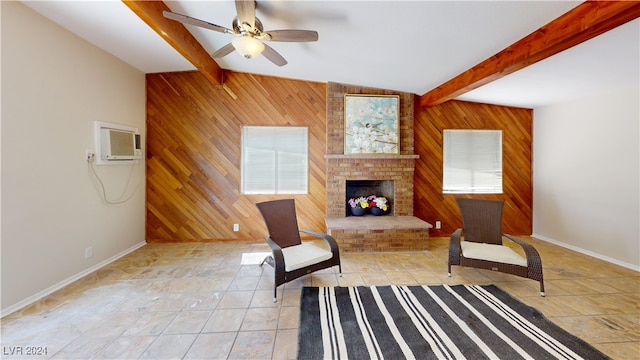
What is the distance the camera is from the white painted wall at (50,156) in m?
2.35

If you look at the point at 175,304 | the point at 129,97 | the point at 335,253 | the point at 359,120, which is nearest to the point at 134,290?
the point at 175,304

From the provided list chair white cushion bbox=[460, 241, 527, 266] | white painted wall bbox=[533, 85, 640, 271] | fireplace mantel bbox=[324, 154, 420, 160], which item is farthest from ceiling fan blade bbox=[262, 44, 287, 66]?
white painted wall bbox=[533, 85, 640, 271]

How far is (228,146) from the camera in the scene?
4.54m

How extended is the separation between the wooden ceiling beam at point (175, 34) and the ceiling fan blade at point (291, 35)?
3.72 feet

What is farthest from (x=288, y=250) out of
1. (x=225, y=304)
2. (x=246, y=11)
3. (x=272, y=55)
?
(x=246, y=11)

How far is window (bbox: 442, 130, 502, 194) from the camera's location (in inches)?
190

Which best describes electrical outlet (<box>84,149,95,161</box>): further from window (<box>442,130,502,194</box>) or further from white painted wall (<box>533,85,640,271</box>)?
white painted wall (<box>533,85,640,271</box>)

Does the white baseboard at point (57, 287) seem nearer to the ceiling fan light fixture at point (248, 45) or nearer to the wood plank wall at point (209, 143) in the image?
the wood plank wall at point (209, 143)

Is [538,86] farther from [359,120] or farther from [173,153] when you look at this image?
[173,153]

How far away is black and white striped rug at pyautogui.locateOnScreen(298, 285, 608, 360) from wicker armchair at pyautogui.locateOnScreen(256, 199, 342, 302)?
30cm

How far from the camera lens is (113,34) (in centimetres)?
302

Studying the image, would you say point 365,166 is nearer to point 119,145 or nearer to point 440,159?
point 440,159

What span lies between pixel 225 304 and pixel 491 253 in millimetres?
3023

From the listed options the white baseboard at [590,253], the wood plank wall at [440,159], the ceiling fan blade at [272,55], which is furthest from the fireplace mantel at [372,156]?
the white baseboard at [590,253]
